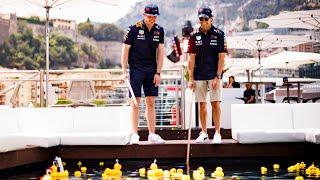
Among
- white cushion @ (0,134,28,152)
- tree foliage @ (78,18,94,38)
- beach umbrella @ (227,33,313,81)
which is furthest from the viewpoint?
tree foliage @ (78,18,94,38)

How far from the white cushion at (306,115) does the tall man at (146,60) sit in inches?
65.3

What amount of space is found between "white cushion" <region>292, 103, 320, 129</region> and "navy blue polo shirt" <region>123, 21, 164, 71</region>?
1.78 m

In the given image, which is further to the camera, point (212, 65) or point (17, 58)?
point (17, 58)

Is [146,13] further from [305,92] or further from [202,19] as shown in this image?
[305,92]

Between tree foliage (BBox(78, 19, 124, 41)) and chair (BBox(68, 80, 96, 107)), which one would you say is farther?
tree foliage (BBox(78, 19, 124, 41))

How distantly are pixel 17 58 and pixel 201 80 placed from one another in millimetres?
105007

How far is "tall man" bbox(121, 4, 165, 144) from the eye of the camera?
5930mm

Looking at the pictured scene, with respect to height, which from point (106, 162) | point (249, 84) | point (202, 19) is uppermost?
point (202, 19)

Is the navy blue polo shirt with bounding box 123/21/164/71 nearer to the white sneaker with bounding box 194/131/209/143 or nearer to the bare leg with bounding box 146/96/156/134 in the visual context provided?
the bare leg with bounding box 146/96/156/134

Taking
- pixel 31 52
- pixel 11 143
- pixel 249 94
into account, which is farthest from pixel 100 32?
pixel 11 143

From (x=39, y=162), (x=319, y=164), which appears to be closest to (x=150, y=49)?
(x=39, y=162)

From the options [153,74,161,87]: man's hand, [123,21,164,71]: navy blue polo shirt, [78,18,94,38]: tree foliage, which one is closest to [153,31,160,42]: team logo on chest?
[123,21,164,71]: navy blue polo shirt

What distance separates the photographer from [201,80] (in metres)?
5.95

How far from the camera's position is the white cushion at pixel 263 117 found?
6289 millimetres
